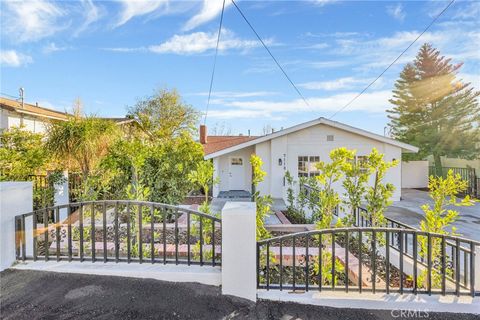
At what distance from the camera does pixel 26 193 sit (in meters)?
3.44

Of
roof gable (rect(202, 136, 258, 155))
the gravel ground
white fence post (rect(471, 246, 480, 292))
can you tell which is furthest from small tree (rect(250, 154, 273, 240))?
roof gable (rect(202, 136, 258, 155))

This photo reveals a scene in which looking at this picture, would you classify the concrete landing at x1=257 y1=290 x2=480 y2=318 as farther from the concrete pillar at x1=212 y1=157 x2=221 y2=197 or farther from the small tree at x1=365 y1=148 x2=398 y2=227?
the concrete pillar at x1=212 y1=157 x2=221 y2=197

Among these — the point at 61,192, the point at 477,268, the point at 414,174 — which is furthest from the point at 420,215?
the point at 61,192

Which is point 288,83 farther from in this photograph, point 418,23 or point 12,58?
point 12,58

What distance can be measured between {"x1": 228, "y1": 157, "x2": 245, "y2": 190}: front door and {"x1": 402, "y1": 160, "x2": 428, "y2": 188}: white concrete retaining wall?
10.9m

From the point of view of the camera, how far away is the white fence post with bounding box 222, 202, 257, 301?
8.70 ft

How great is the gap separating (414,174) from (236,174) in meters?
11.9

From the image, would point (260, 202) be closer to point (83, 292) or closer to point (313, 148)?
point (83, 292)

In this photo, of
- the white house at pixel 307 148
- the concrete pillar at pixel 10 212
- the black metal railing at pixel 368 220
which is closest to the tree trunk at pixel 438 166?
the white house at pixel 307 148

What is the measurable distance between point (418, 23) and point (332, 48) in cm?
279

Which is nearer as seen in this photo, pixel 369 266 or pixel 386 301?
pixel 386 301

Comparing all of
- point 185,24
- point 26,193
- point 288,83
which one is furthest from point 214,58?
point 26,193

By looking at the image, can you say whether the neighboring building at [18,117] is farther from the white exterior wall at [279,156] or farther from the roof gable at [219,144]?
the white exterior wall at [279,156]

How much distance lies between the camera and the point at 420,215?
9.09 m
